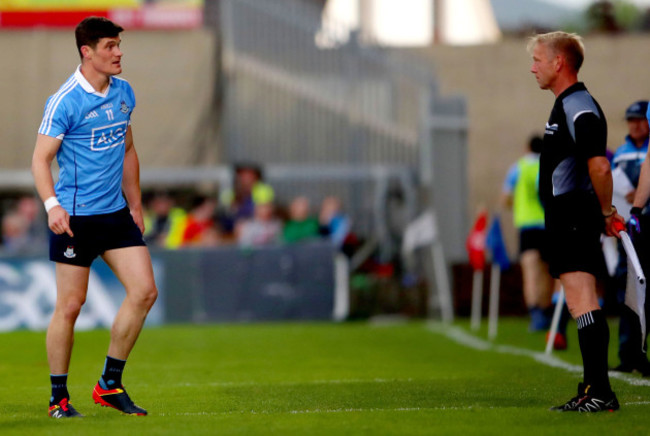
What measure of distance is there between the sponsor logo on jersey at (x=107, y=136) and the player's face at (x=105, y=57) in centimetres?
31

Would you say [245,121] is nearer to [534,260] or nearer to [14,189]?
[14,189]

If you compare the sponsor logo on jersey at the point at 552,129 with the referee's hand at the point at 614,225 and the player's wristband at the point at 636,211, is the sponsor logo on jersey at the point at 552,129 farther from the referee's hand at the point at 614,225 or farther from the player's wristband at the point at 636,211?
the player's wristband at the point at 636,211

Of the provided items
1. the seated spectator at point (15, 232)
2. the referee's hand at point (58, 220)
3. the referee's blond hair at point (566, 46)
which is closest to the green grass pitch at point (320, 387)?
the referee's hand at point (58, 220)

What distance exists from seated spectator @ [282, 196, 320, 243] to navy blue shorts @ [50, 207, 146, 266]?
1085cm

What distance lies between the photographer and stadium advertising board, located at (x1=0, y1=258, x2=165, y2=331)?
54.7 ft

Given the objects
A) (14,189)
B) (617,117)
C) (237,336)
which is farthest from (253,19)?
(237,336)

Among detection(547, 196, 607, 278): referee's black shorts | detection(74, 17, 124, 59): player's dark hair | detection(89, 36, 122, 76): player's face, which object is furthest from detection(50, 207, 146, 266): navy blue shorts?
detection(547, 196, 607, 278): referee's black shorts

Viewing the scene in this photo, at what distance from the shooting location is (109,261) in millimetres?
7008

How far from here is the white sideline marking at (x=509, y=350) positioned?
8.60 m

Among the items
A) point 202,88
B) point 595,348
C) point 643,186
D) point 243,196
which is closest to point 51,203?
point 595,348

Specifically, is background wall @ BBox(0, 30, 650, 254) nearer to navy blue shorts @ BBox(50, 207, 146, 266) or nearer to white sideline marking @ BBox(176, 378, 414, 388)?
white sideline marking @ BBox(176, 378, 414, 388)

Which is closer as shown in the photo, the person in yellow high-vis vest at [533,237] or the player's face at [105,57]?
the player's face at [105,57]

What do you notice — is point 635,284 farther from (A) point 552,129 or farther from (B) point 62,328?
(B) point 62,328

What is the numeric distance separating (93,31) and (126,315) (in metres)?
1.59
